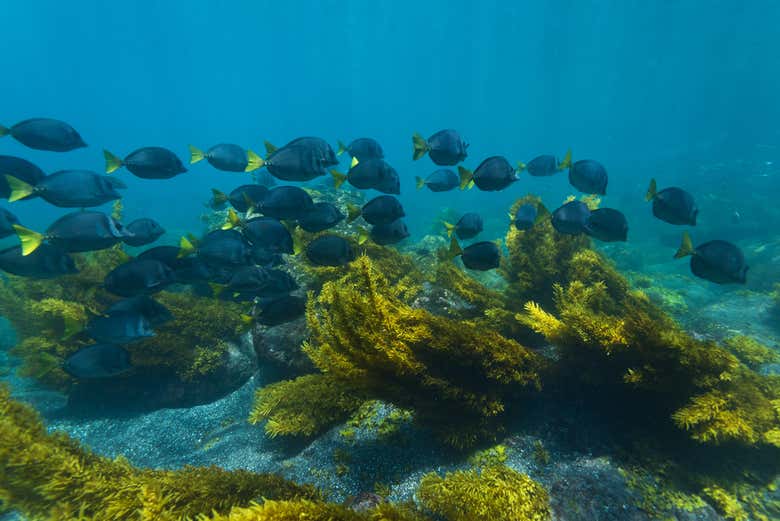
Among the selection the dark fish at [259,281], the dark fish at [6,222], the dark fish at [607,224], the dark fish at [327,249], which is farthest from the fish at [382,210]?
the dark fish at [6,222]

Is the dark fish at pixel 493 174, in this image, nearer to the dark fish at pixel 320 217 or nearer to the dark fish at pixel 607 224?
the dark fish at pixel 607 224

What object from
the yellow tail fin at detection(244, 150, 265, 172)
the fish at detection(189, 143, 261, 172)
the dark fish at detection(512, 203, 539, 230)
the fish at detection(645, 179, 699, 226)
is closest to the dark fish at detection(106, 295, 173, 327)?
the yellow tail fin at detection(244, 150, 265, 172)

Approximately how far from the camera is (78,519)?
247 centimetres

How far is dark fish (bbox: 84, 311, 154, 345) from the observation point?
13.6 feet

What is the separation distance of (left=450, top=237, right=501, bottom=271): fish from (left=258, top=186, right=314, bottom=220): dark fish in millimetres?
2157

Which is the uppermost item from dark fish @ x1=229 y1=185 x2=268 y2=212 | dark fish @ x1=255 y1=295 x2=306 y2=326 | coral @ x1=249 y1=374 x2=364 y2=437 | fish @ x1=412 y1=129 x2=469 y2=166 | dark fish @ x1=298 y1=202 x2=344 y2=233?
fish @ x1=412 y1=129 x2=469 y2=166

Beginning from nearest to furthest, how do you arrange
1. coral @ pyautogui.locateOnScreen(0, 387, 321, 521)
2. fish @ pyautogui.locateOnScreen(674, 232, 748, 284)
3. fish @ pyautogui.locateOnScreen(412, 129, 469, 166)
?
coral @ pyautogui.locateOnScreen(0, 387, 321, 521) → fish @ pyautogui.locateOnScreen(674, 232, 748, 284) → fish @ pyautogui.locateOnScreen(412, 129, 469, 166)

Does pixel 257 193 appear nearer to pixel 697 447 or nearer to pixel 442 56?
pixel 697 447

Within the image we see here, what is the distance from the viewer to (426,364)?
10.7ft

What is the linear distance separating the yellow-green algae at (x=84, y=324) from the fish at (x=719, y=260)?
19.1ft

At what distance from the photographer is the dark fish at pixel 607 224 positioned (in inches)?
173

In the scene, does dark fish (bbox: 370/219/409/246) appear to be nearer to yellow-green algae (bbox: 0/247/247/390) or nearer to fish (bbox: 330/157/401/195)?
fish (bbox: 330/157/401/195)

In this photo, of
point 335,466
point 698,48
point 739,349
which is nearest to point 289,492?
point 335,466

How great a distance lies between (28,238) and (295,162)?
323cm
